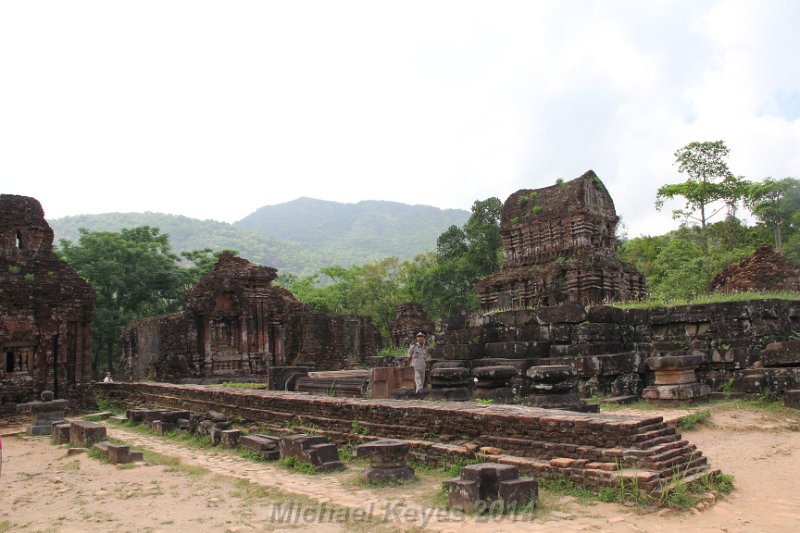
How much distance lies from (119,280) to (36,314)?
14898 mm

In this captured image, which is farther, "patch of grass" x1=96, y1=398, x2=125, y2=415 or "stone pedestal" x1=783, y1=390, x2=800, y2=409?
"patch of grass" x1=96, y1=398, x2=125, y2=415

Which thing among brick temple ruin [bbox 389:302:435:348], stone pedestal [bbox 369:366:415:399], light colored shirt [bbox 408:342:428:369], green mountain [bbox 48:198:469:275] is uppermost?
green mountain [bbox 48:198:469:275]

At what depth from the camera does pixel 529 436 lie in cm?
755

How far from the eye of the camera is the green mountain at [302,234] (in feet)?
385

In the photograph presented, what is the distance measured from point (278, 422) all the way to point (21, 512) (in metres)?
4.94

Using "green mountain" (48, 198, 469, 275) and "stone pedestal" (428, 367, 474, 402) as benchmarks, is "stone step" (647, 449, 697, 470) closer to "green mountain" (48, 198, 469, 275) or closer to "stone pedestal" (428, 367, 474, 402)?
"stone pedestal" (428, 367, 474, 402)

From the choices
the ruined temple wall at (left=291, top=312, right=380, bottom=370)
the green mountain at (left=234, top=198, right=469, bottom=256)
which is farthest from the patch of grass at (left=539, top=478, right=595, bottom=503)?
the green mountain at (left=234, top=198, right=469, bottom=256)

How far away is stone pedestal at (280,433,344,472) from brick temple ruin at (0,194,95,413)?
39.6 feet

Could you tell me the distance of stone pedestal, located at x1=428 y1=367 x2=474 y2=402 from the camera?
1093 cm

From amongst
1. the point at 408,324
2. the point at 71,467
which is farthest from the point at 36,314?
the point at 408,324

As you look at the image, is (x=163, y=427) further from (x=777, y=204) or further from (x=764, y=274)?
(x=777, y=204)

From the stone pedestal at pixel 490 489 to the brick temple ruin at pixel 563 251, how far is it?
64.3 feet

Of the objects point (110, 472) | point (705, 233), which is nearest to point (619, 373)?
point (110, 472)

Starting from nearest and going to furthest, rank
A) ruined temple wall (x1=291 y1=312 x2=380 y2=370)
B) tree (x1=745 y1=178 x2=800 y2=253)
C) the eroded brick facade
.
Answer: the eroded brick facade, ruined temple wall (x1=291 y1=312 x2=380 y2=370), tree (x1=745 y1=178 x2=800 y2=253)
